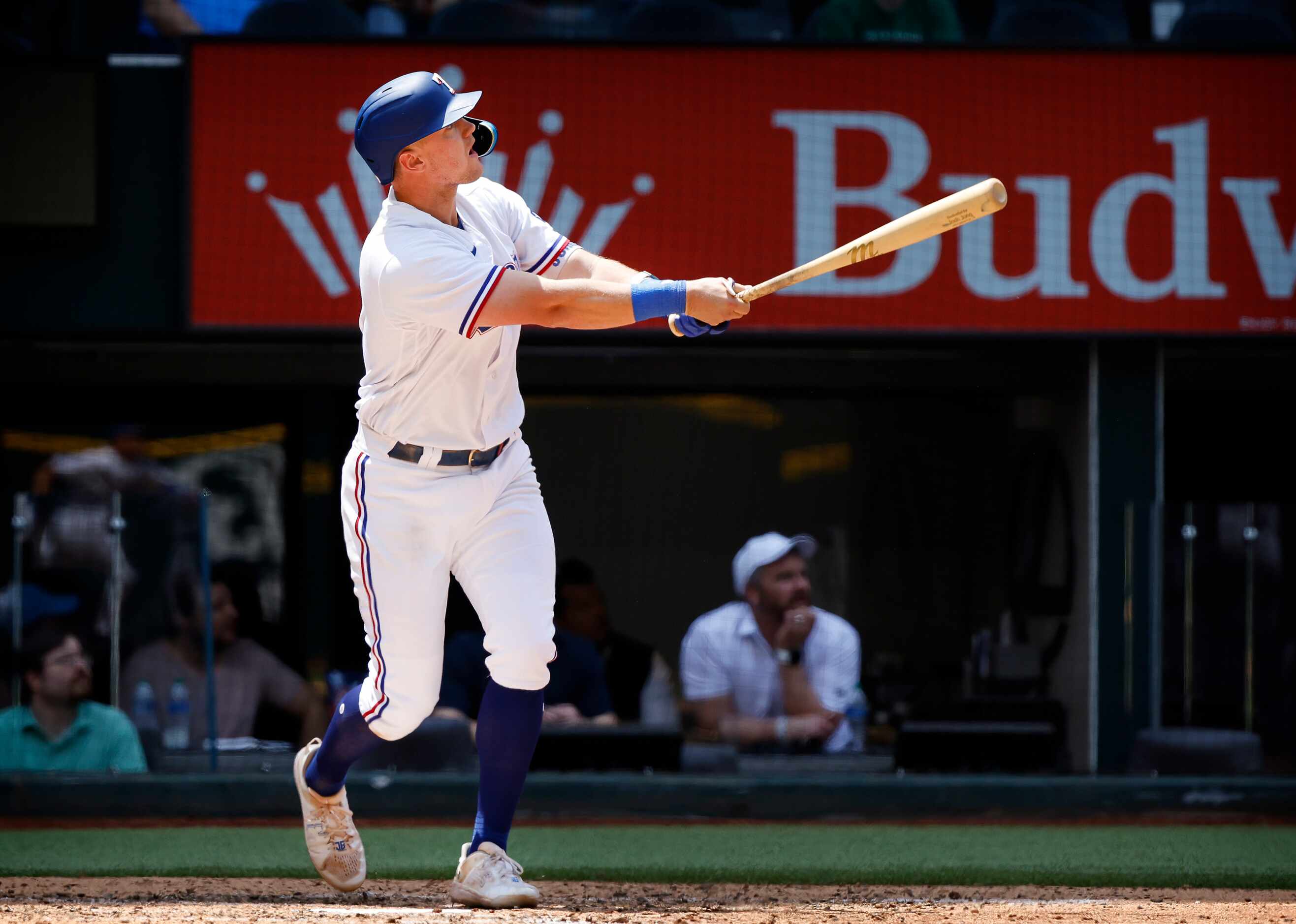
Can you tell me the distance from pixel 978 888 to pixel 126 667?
2.88 metres

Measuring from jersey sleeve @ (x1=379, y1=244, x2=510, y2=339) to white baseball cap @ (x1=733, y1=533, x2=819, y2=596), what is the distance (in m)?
3.00

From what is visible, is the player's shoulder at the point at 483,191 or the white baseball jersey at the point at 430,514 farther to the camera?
the player's shoulder at the point at 483,191

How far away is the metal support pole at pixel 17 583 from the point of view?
5.41 m

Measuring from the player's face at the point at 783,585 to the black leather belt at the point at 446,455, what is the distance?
2.62 metres

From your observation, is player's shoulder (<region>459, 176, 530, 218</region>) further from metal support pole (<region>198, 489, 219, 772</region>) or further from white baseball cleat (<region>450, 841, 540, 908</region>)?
metal support pole (<region>198, 489, 219, 772</region>)

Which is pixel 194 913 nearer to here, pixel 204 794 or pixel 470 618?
pixel 204 794

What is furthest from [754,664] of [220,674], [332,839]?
[332,839]

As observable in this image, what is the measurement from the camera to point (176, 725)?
18.1 feet

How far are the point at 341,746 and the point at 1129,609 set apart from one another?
11.0ft

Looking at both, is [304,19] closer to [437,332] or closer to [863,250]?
[437,332]

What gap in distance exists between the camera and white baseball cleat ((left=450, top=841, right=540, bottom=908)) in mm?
3445

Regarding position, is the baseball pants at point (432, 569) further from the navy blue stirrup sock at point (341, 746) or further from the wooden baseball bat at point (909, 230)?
the wooden baseball bat at point (909, 230)

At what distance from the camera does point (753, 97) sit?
20.9ft

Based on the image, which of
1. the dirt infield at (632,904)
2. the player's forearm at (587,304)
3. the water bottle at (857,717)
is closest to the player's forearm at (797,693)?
the water bottle at (857,717)
